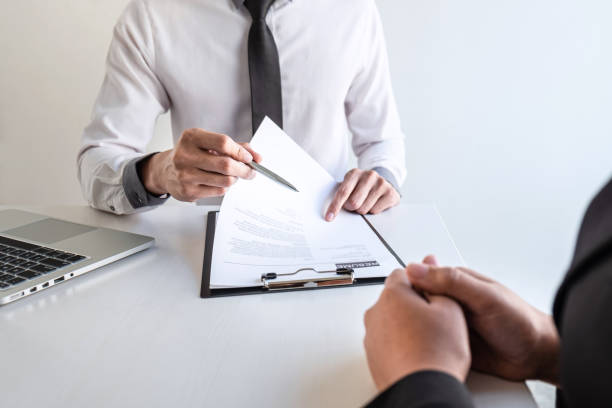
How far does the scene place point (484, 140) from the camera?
1.74 m

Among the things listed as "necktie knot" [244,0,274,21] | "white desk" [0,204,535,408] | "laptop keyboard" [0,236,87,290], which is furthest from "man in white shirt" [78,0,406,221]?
"white desk" [0,204,535,408]

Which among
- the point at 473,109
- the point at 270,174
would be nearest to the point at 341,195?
the point at 270,174

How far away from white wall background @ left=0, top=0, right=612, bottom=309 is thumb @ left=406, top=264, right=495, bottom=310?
1.39 metres

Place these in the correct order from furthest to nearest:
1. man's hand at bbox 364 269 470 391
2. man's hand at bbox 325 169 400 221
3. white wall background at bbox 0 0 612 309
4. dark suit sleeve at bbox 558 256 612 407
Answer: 1. white wall background at bbox 0 0 612 309
2. man's hand at bbox 325 169 400 221
3. man's hand at bbox 364 269 470 391
4. dark suit sleeve at bbox 558 256 612 407

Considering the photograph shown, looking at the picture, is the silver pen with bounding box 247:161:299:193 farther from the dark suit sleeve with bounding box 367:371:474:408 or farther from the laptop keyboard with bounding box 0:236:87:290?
Answer: the dark suit sleeve with bounding box 367:371:474:408

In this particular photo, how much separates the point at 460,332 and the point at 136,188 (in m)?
→ 0.64

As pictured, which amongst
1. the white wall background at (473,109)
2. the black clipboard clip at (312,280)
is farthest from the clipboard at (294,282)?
the white wall background at (473,109)

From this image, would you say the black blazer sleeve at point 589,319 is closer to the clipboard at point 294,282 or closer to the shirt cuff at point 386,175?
the clipboard at point 294,282

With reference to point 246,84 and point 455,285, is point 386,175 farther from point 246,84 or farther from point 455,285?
point 455,285

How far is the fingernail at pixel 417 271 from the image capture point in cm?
44

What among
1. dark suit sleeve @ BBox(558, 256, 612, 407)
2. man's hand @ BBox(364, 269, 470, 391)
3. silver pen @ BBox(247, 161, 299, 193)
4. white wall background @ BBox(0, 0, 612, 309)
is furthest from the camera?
white wall background @ BBox(0, 0, 612, 309)

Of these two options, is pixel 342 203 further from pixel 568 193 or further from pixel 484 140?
pixel 568 193

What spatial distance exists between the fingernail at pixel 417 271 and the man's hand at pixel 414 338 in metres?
0.02

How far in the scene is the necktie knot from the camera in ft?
3.50
